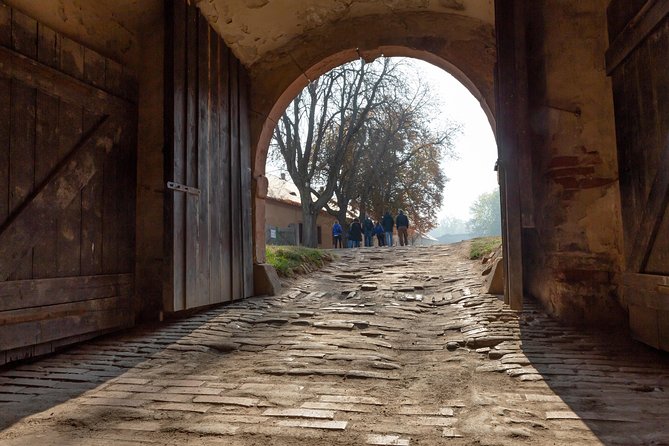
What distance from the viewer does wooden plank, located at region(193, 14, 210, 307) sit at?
18.7 ft

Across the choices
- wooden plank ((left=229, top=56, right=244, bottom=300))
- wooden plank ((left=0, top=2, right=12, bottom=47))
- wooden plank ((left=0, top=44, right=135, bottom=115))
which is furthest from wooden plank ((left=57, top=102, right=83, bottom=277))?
wooden plank ((left=229, top=56, right=244, bottom=300))

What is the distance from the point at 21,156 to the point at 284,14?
390 centimetres

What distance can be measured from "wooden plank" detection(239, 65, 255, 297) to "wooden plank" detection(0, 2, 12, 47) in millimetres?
3180

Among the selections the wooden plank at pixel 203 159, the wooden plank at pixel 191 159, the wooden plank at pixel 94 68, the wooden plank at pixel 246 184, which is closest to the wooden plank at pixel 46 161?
the wooden plank at pixel 94 68

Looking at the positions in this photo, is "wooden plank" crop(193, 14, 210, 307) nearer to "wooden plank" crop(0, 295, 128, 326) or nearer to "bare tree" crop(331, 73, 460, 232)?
"wooden plank" crop(0, 295, 128, 326)

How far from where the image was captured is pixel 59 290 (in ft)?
14.8

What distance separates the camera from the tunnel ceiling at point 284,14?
6.17m

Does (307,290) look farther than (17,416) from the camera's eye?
Yes

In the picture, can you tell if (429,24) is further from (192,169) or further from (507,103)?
(192,169)

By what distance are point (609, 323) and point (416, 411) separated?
263cm

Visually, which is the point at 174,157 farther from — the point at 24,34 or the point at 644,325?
the point at 644,325

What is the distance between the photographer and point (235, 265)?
6539 mm

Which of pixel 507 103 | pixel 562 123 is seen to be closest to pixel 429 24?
pixel 507 103

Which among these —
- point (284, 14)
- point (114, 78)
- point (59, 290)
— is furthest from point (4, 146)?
point (284, 14)
